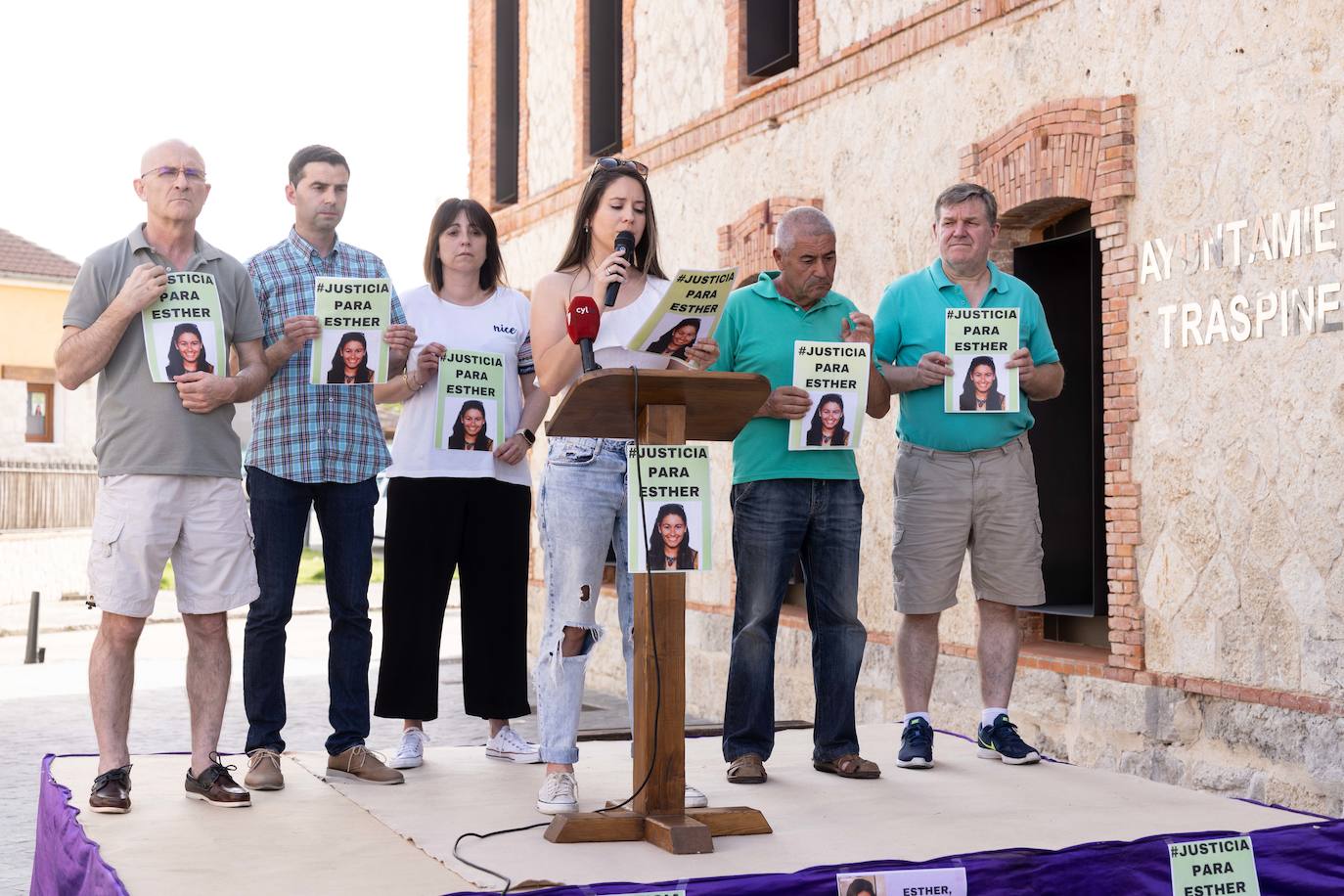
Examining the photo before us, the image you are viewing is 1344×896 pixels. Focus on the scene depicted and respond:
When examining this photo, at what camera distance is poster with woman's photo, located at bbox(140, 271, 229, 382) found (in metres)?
4.68

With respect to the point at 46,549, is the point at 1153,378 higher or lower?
higher

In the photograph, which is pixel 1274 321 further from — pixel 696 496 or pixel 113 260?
pixel 113 260

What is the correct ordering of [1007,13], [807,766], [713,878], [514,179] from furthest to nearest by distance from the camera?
1. [514,179]
2. [1007,13]
3. [807,766]
4. [713,878]

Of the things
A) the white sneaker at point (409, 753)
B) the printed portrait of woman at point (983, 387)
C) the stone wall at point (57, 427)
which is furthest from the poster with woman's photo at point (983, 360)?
the stone wall at point (57, 427)

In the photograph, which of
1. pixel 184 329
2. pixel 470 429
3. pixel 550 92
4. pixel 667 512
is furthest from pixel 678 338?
pixel 550 92

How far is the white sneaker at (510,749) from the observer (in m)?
5.77

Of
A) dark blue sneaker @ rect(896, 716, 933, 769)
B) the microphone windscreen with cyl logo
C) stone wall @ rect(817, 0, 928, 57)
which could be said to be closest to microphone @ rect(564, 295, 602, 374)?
the microphone windscreen with cyl logo

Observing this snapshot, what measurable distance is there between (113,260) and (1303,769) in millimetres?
5166

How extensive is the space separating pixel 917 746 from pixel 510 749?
5.28 feet

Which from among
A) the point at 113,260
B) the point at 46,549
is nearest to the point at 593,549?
the point at 113,260

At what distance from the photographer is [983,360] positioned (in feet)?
17.8

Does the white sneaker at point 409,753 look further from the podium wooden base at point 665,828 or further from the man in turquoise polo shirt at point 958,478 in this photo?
the man in turquoise polo shirt at point 958,478

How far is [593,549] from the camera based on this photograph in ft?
15.3

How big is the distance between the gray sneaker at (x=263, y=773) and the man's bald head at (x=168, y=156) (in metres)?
2.06
